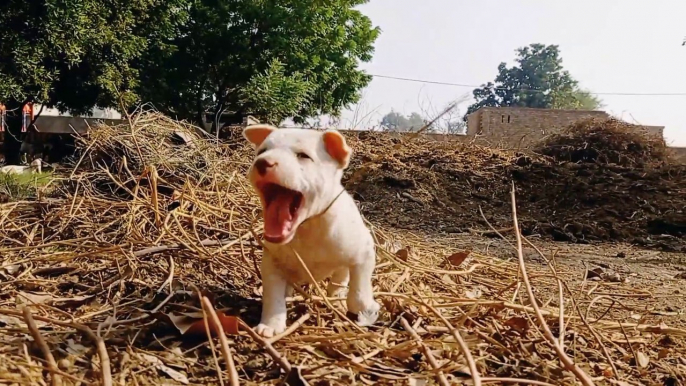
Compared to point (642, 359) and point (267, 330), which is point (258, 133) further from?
point (642, 359)

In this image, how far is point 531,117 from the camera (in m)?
14.2

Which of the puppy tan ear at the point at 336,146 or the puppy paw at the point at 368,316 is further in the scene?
the puppy paw at the point at 368,316

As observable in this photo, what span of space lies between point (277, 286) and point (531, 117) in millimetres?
13526

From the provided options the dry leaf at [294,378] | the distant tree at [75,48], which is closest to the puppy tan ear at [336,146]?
the dry leaf at [294,378]

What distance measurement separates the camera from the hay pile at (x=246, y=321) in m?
1.35

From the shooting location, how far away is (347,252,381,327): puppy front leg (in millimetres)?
1650

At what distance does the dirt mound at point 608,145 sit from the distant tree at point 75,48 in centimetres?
595

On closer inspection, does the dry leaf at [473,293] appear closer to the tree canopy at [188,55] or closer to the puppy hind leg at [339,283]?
the puppy hind leg at [339,283]

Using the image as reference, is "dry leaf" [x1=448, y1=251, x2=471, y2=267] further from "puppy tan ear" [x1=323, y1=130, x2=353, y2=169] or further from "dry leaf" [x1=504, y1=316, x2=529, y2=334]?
"puppy tan ear" [x1=323, y1=130, x2=353, y2=169]

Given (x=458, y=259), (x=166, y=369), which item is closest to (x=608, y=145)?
(x=458, y=259)

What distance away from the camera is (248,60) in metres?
14.9

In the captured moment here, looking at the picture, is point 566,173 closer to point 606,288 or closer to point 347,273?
point 606,288

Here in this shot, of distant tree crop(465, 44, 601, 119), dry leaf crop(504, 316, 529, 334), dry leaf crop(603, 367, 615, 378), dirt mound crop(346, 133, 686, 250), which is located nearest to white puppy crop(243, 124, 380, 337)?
dry leaf crop(504, 316, 529, 334)

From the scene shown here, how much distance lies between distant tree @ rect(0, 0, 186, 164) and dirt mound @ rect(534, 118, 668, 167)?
234 inches
